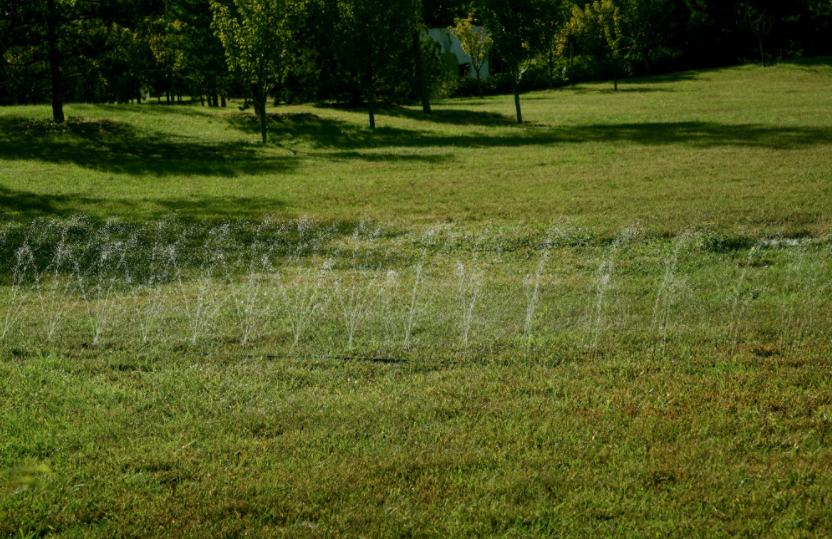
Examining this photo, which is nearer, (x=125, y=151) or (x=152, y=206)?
(x=152, y=206)

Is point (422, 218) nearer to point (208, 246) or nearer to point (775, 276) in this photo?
point (208, 246)

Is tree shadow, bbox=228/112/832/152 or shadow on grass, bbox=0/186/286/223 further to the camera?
tree shadow, bbox=228/112/832/152

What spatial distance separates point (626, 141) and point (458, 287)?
16.4 m

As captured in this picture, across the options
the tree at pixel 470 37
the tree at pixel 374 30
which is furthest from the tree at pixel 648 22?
the tree at pixel 374 30

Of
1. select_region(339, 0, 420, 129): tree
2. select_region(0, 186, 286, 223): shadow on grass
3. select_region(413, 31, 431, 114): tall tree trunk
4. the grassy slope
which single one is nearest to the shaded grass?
the grassy slope

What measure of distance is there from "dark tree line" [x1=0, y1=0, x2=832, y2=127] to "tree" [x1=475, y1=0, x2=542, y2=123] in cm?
4

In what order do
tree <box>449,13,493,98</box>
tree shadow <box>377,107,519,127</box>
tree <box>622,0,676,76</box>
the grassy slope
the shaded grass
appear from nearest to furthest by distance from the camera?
the shaded grass
the grassy slope
tree shadow <box>377,107,519,127</box>
tree <box>622,0,676,76</box>
tree <box>449,13,493,98</box>

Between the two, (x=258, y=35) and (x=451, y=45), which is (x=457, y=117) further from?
(x=451, y=45)

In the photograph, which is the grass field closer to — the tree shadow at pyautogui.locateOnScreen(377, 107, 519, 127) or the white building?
the tree shadow at pyautogui.locateOnScreen(377, 107, 519, 127)

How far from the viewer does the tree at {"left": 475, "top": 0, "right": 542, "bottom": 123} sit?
2656 cm

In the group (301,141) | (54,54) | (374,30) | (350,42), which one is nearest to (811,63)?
(374,30)

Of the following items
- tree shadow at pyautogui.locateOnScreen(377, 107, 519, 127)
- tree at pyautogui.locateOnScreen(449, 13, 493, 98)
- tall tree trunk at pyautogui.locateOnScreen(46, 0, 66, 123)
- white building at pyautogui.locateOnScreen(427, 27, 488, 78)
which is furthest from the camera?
white building at pyautogui.locateOnScreen(427, 27, 488, 78)

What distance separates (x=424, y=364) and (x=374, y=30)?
22582mm

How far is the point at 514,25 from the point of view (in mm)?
26750
